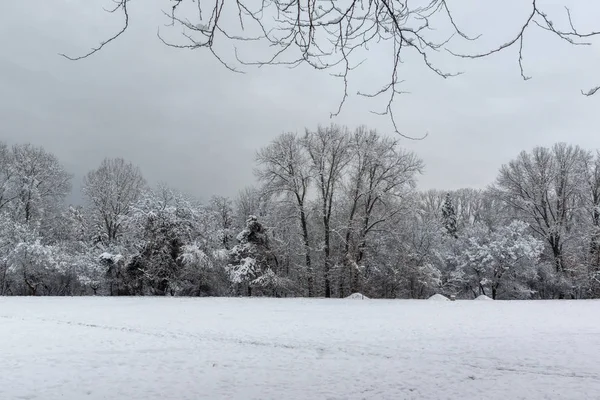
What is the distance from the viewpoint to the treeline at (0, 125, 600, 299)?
30438 mm

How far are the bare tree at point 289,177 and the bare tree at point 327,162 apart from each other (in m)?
0.77

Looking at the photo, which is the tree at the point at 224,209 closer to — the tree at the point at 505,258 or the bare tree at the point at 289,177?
the bare tree at the point at 289,177

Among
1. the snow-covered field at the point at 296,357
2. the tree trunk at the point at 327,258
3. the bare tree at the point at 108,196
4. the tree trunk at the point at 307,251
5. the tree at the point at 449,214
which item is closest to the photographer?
the snow-covered field at the point at 296,357

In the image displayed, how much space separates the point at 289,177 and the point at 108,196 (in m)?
17.2

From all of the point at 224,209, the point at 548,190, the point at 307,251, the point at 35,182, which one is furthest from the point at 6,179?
the point at 548,190

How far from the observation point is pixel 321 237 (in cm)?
3200

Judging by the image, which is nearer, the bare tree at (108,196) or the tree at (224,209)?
the bare tree at (108,196)

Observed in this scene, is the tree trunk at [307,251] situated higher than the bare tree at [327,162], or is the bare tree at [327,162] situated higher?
the bare tree at [327,162]

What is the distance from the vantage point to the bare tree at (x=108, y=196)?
3850cm

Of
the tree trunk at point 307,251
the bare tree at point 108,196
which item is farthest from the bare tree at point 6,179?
the tree trunk at point 307,251

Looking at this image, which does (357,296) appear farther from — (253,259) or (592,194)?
(592,194)

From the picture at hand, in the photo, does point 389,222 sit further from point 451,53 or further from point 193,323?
point 451,53

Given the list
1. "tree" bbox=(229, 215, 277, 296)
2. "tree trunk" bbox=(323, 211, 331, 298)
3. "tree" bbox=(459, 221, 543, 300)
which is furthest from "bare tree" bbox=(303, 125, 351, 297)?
"tree" bbox=(459, 221, 543, 300)

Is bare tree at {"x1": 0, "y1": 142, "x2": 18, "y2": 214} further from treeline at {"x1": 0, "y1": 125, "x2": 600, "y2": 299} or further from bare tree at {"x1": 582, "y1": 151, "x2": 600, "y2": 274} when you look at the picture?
bare tree at {"x1": 582, "y1": 151, "x2": 600, "y2": 274}
